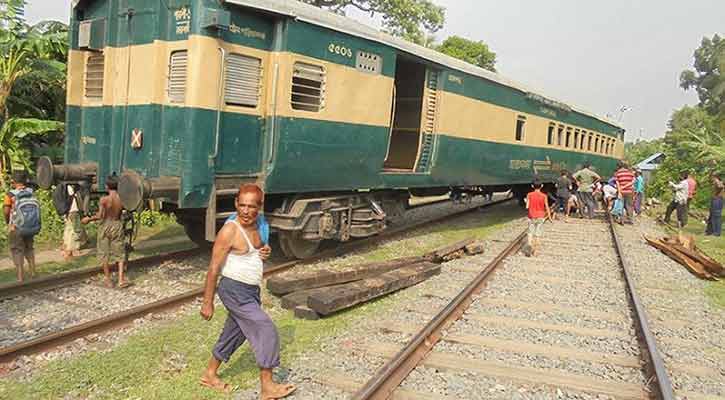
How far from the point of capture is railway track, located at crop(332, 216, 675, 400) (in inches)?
181

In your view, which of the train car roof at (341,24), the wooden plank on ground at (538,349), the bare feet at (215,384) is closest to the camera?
the bare feet at (215,384)

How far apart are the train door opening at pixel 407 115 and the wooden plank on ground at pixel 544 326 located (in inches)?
185

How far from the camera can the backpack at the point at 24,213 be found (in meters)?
7.14

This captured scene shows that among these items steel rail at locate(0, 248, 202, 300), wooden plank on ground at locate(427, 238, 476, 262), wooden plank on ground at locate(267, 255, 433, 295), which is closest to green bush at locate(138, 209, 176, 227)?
steel rail at locate(0, 248, 202, 300)

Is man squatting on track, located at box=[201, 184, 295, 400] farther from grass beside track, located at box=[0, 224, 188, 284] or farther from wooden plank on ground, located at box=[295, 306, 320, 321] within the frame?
grass beside track, located at box=[0, 224, 188, 284]

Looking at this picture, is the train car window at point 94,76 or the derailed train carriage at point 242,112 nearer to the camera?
the derailed train carriage at point 242,112

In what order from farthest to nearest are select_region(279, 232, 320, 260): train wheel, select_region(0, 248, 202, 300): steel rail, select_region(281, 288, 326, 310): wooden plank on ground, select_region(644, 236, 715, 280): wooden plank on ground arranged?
select_region(644, 236, 715, 280): wooden plank on ground < select_region(279, 232, 320, 260): train wheel < select_region(0, 248, 202, 300): steel rail < select_region(281, 288, 326, 310): wooden plank on ground

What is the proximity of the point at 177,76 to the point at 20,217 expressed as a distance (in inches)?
103

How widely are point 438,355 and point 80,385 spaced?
291 centimetres

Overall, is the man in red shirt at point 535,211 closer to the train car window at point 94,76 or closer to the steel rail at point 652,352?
the steel rail at point 652,352

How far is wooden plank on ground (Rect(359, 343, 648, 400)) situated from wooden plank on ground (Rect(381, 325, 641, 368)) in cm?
40

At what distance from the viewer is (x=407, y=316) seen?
6.35 meters

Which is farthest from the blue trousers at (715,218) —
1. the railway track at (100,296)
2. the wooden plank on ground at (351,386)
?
the wooden plank on ground at (351,386)

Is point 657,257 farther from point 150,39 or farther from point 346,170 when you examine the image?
point 150,39
